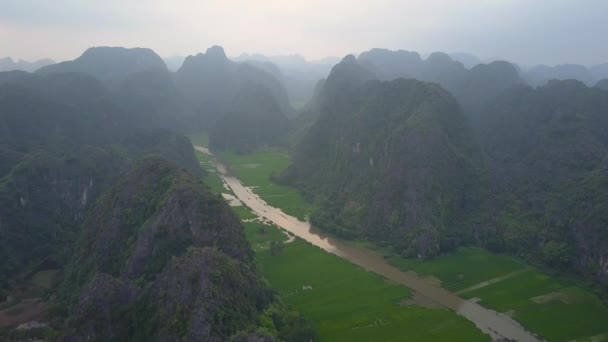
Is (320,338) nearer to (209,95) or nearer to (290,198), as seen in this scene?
(290,198)

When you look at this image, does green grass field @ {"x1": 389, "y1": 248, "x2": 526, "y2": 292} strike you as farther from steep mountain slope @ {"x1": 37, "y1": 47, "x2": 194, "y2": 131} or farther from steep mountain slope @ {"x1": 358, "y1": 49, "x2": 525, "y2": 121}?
steep mountain slope @ {"x1": 37, "y1": 47, "x2": 194, "y2": 131}

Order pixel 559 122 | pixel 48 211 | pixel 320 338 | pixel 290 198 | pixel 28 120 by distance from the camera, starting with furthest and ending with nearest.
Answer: pixel 28 120 → pixel 290 198 → pixel 559 122 → pixel 48 211 → pixel 320 338

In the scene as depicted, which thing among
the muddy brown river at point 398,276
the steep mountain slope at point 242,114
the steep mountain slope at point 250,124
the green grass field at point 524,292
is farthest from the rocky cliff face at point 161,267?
the steep mountain slope at point 242,114

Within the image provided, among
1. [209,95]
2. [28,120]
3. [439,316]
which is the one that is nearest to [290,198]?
[439,316]

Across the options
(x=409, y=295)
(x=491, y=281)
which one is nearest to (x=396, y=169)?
(x=491, y=281)

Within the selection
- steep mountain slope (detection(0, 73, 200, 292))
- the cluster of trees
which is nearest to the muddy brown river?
the cluster of trees

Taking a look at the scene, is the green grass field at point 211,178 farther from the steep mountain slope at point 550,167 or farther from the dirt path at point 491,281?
the steep mountain slope at point 550,167

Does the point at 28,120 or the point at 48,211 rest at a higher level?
the point at 28,120

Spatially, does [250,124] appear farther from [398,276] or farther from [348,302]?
[348,302]
